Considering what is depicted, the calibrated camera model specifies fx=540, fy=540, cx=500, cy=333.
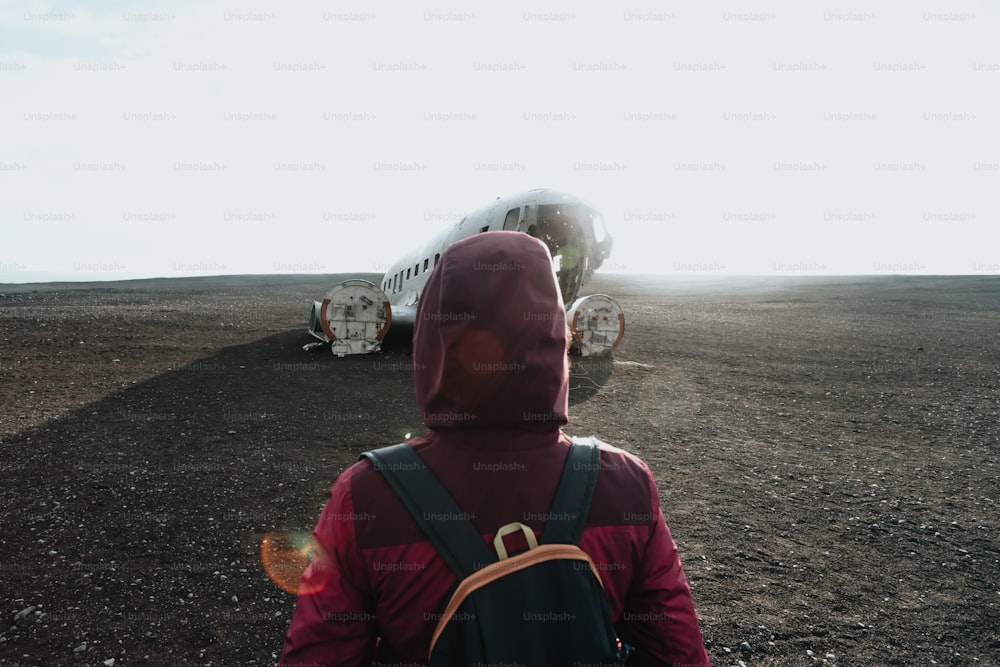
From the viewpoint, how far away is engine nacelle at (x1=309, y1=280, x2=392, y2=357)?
14.0m

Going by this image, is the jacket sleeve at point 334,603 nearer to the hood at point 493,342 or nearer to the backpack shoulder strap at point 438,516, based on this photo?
the backpack shoulder strap at point 438,516

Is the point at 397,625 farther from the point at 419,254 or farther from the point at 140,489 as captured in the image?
the point at 419,254

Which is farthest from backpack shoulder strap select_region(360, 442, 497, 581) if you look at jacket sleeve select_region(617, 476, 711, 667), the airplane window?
the airplane window

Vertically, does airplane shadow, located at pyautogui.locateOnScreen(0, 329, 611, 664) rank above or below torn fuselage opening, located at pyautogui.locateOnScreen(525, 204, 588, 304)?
below

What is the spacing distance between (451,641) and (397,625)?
26 cm

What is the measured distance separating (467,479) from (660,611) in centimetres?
87

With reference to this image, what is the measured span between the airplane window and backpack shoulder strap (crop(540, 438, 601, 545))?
1172 centimetres

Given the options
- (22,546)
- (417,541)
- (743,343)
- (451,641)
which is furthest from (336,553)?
(743,343)

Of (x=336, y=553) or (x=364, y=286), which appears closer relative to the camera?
(x=336, y=553)

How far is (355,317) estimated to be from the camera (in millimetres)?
14305

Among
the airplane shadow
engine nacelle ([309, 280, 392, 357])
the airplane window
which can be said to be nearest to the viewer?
the airplane shadow

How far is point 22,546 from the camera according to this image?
212 inches

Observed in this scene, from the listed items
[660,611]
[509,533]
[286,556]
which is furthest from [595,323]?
[509,533]

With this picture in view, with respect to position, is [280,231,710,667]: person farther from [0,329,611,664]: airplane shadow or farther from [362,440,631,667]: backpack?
[0,329,611,664]: airplane shadow
